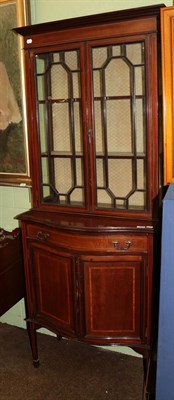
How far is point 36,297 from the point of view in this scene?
2.59 m

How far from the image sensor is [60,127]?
100 inches

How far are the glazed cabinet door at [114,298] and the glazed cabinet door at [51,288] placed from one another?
0.10 meters

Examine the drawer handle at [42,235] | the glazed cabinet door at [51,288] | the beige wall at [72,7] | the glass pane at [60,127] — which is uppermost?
the beige wall at [72,7]

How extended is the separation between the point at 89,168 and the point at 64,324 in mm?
912

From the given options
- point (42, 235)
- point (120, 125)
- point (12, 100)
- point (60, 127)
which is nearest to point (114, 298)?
point (42, 235)

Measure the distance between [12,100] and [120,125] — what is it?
33.0 inches

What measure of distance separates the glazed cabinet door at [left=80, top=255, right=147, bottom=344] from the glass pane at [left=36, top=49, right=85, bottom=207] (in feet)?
1.43

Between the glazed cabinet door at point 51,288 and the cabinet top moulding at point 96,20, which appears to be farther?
the glazed cabinet door at point 51,288

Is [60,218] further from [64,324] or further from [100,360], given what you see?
[100,360]

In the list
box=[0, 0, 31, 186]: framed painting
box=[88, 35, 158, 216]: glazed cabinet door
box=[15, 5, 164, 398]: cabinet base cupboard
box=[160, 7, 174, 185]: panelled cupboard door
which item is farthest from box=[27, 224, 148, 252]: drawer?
box=[0, 0, 31, 186]: framed painting

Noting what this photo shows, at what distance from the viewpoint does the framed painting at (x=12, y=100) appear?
105 inches

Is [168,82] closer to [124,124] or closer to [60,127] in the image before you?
[124,124]

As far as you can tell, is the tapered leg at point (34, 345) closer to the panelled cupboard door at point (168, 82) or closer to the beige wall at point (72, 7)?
the panelled cupboard door at point (168, 82)

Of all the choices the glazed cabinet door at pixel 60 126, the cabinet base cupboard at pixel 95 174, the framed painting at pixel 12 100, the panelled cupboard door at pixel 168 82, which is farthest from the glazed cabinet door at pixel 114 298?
the framed painting at pixel 12 100
